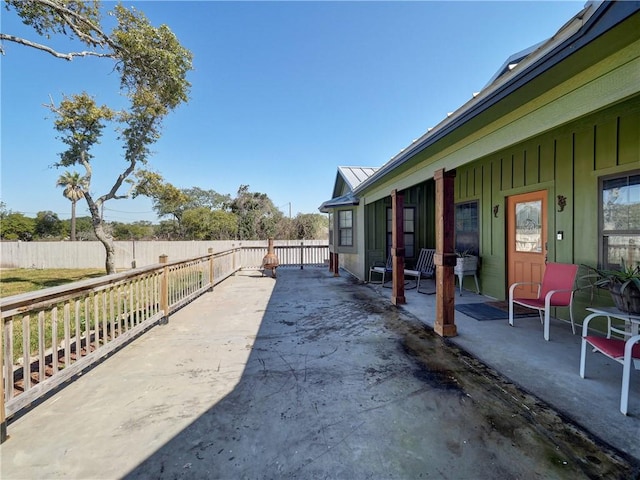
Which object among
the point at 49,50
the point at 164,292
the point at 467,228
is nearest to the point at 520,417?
the point at 164,292

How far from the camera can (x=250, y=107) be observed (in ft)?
40.0

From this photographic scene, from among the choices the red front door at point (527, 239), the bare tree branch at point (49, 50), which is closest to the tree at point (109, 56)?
the bare tree branch at point (49, 50)

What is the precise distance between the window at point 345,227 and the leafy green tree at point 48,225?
33574 mm

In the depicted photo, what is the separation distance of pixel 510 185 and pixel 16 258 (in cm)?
2320

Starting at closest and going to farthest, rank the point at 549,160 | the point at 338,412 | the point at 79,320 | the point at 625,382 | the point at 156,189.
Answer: the point at 625,382, the point at 338,412, the point at 79,320, the point at 549,160, the point at 156,189

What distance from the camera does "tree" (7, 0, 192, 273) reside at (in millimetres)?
6176

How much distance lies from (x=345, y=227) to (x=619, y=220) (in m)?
6.51

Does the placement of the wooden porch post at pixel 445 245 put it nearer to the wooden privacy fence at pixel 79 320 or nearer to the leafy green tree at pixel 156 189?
the wooden privacy fence at pixel 79 320

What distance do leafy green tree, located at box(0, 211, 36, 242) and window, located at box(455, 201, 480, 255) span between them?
3516 centimetres

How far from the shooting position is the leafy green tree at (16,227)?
1009 inches

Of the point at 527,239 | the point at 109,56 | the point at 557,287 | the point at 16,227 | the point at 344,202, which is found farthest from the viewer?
the point at 16,227

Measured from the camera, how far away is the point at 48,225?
29344 mm

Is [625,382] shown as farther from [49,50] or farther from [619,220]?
[49,50]

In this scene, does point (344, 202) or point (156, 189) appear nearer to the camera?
point (344, 202)
